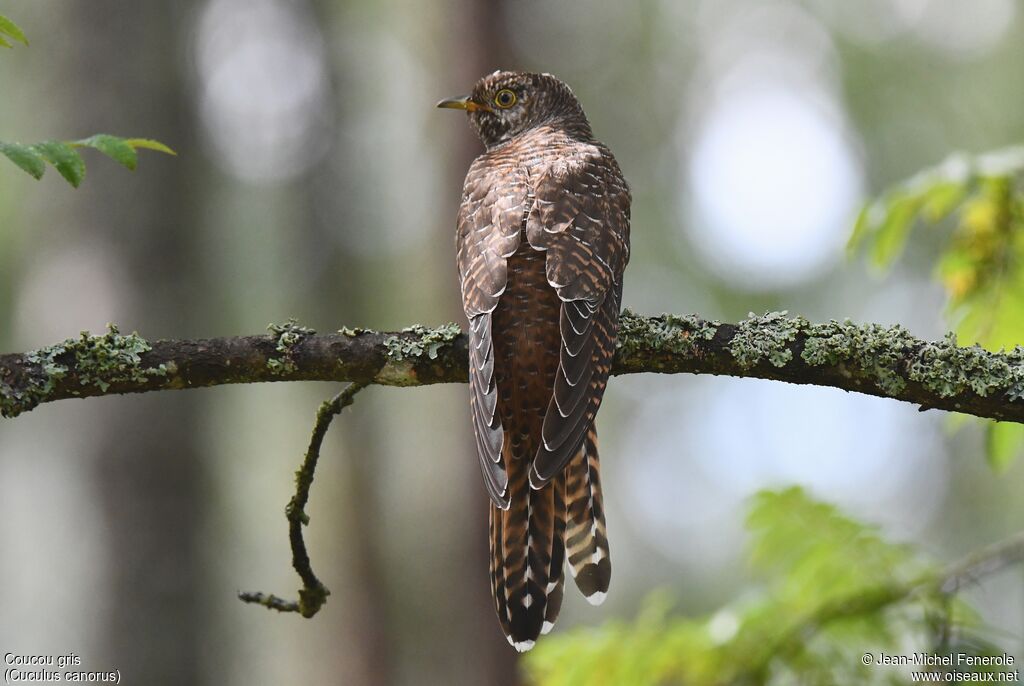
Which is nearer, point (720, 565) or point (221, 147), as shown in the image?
point (221, 147)

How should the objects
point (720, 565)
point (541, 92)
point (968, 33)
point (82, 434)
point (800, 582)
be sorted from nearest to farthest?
point (800, 582) < point (541, 92) < point (82, 434) < point (968, 33) < point (720, 565)

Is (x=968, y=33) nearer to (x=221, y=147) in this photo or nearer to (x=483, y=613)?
(x=221, y=147)

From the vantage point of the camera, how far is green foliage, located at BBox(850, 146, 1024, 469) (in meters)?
3.67

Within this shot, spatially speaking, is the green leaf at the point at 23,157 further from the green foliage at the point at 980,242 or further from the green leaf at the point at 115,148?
the green foliage at the point at 980,242

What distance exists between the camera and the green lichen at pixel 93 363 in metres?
2.79

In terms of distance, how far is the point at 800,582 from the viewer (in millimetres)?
3955

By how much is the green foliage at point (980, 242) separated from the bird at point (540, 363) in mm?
1018

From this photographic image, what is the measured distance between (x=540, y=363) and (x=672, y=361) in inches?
24.2

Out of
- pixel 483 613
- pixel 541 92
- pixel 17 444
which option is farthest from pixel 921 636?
pixel 17 444

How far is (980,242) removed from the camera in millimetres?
3756

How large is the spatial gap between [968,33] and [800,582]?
543 inches

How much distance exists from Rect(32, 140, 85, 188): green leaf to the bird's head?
125 inches

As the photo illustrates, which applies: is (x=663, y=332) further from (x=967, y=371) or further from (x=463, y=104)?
(x=463, y=104)

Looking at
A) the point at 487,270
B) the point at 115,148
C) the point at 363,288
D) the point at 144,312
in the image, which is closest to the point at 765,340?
the point at 487,270
